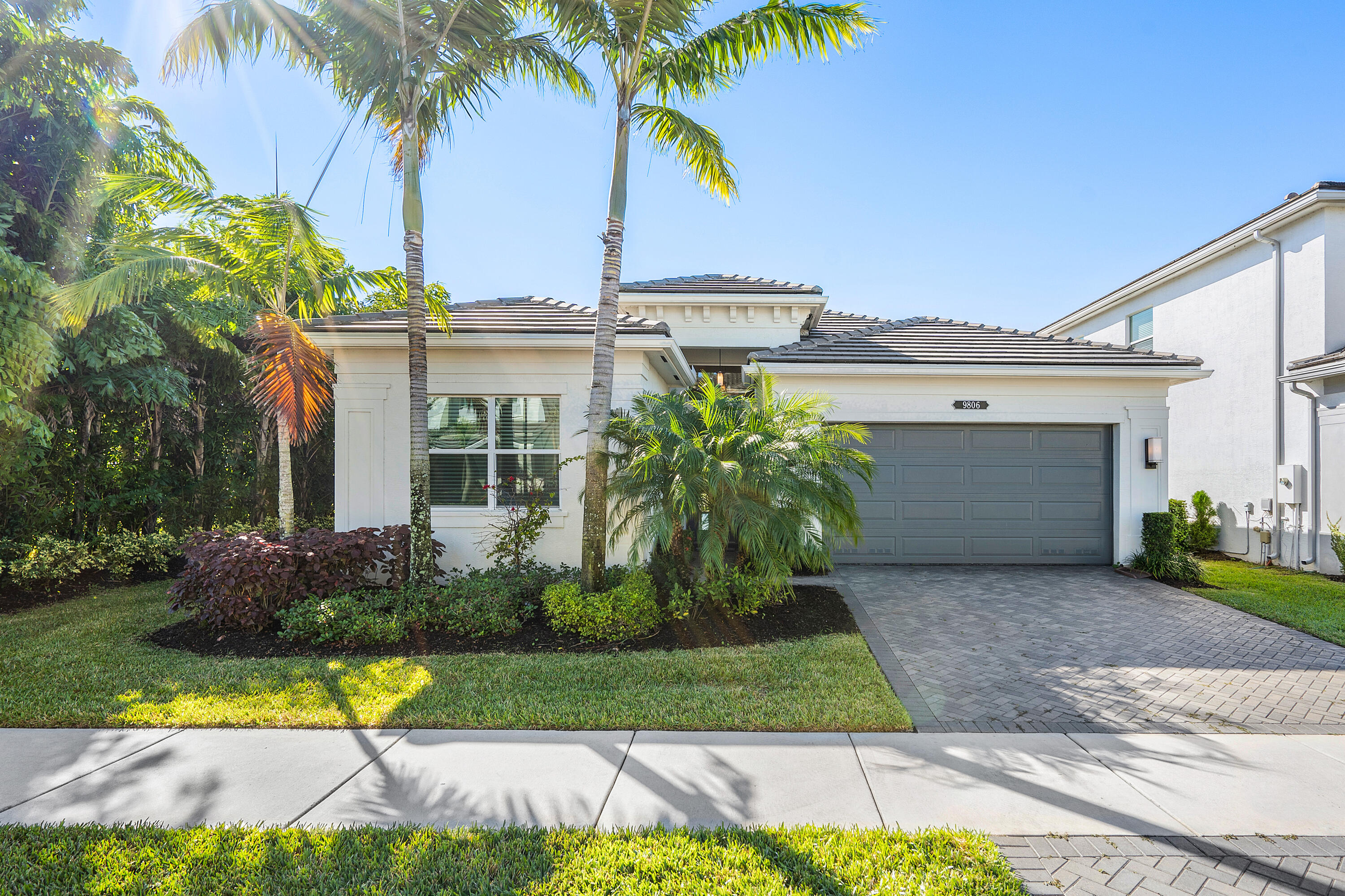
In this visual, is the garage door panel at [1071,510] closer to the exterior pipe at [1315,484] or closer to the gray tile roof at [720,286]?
the exterior pipe at [1315,484]

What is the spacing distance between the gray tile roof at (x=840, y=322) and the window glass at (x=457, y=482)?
7.45 metres

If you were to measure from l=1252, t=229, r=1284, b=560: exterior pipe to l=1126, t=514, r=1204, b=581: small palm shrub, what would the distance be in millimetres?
2913

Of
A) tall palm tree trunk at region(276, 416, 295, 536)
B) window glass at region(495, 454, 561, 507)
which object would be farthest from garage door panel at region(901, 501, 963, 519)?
tall palm tree trunk at region(276, 416, 295, 536)

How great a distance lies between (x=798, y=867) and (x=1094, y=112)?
13.5 meters

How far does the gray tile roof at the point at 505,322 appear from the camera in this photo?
816 cm

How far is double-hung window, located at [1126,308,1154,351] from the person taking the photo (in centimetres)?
1434

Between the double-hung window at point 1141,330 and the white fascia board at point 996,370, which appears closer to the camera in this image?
the white fascia board at point 996,370

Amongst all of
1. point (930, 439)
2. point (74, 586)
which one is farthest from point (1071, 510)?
point (74, 586)

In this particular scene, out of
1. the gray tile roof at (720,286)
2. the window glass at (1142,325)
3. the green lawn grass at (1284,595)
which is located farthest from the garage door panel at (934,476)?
the window glass at (1142,325)

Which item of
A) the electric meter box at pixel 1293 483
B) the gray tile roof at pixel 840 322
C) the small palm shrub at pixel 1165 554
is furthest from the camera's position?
the gray tile roof at pixel 840 322

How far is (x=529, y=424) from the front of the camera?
28.3ft

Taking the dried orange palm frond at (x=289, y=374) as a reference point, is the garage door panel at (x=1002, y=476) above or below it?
below

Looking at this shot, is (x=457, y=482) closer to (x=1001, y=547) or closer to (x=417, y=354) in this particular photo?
(x=417, y=354)

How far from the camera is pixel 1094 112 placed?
1091cm
